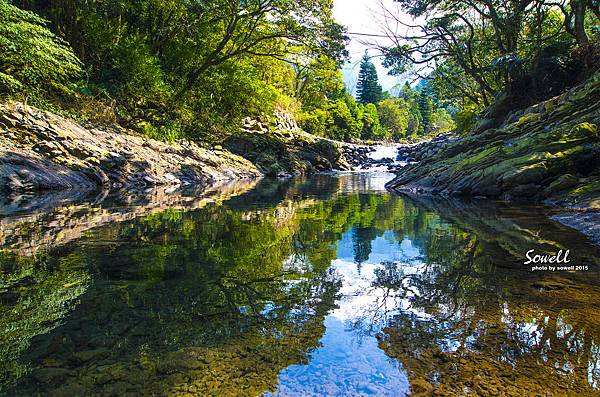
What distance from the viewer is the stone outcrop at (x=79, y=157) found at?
35.6ft

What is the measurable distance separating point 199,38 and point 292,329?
21950 millimetres

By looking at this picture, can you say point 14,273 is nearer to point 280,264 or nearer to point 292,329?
point 280,264

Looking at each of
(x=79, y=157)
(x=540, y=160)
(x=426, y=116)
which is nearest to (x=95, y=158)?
(x=79, y=157)

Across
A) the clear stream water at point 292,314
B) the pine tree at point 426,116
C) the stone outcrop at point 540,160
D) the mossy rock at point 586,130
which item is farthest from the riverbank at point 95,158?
the pine tree at point 426,116

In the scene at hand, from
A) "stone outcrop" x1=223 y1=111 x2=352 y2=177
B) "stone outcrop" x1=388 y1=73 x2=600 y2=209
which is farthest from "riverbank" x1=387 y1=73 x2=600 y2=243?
"stone outcrop" x1=223 y1=111 x2=352 y2=177

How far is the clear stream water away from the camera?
6.49ft

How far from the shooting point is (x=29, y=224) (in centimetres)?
611

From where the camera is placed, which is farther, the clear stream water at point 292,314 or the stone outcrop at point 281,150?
the stone outcrop at point 281,150

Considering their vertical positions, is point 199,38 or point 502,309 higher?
point 199,38

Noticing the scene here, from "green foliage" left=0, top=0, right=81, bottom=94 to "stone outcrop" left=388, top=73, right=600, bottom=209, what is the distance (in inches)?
527

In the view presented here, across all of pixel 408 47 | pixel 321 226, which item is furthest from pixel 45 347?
pixel 408 47

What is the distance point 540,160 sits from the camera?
382 inches

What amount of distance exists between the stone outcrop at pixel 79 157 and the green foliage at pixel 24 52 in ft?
3.48

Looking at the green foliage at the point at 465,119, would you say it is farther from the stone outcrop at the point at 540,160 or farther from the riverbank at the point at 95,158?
the riverbank at the point at 95,158
